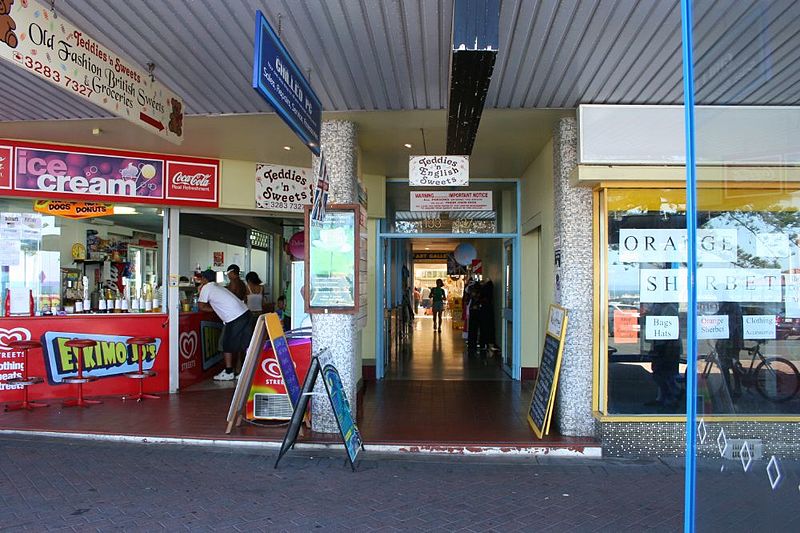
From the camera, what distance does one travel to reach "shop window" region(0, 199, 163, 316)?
7281 mm

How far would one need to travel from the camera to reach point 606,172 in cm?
520

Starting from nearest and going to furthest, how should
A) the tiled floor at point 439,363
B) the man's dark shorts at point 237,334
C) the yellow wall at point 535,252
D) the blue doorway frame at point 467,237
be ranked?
the yellow wall at point 535,252 < the man's dark shorts at point 237,334 < the blue doorway frame at point 467,237 < the tiled floor at point 439,363

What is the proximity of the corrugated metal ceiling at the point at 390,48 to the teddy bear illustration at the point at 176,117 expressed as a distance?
15cm

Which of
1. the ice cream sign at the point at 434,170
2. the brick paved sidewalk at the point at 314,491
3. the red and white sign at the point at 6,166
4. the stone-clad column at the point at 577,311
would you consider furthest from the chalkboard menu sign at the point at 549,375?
the red and white sign at the point at 6,166

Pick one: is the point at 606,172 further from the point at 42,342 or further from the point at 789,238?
the point at 42,342

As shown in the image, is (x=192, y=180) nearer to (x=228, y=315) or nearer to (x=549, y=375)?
(x=228, y=315)

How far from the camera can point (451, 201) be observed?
867cm

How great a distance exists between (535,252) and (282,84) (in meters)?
6.10

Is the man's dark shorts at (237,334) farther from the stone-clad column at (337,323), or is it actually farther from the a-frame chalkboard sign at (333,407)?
the a-frame chalkboard sign at (333,407)

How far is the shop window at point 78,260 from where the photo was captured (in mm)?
7281

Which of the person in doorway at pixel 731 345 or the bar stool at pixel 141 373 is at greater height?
the person in doorway at pixel 731 345

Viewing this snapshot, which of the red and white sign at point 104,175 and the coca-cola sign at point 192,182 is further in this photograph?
the coca-cola sign at point 192,182

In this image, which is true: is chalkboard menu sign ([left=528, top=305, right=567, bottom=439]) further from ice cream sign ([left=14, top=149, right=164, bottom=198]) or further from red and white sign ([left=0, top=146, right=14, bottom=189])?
red and white sign ([left=0, top=146, right=14, bottom=189])

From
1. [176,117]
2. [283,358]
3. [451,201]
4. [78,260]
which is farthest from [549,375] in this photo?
[78,260]
